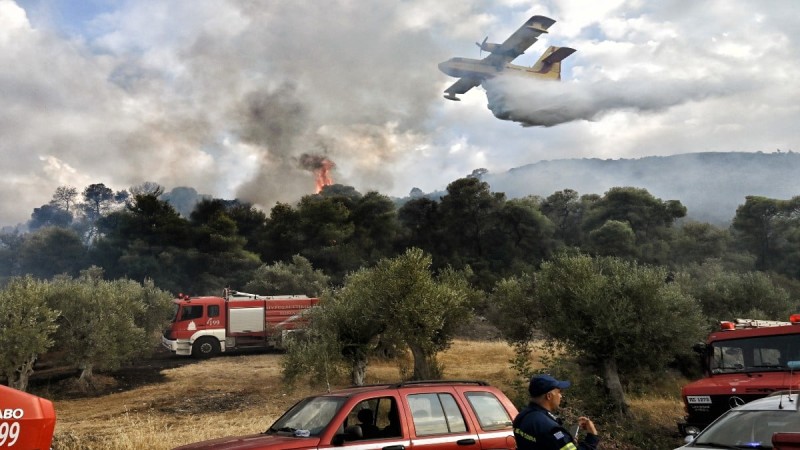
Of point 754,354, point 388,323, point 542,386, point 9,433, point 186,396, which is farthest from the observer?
point 186,396

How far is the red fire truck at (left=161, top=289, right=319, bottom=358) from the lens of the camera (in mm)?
35125

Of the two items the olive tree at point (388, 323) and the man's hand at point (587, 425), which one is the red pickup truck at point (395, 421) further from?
the olive tree at point (388, 323)

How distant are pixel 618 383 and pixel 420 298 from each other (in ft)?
25.1

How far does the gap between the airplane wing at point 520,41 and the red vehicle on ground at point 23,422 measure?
43.1 meters

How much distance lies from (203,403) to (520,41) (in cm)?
3430

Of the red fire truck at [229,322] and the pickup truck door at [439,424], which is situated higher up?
the red fire truck at [229,322]

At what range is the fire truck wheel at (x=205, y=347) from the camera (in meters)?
35.3

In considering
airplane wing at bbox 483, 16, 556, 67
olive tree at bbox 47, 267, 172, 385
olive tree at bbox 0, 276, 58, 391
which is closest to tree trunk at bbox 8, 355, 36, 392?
olive tree at bbox 0, 276, 58, 391

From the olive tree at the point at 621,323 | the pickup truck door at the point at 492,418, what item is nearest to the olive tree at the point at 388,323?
the olive tree at the point at 621,323

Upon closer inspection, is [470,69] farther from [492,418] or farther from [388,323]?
[492,418]

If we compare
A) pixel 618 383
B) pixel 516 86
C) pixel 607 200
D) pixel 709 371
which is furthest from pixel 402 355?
pixel 607 200

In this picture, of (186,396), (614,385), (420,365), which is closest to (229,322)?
(186,396)

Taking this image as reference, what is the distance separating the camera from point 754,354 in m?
13.7

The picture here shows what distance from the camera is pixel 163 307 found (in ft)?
129
